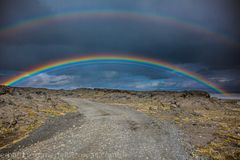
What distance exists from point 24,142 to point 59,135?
3.53 metres

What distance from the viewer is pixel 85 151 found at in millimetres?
15484

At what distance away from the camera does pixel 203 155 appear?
51.4 feet

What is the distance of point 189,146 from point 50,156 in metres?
11.4

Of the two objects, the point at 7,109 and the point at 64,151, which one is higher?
the point at 7,109

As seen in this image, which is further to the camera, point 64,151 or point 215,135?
point 215,135

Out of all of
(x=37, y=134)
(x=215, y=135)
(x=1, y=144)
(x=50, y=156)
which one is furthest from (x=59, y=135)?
(x=215, y=135)

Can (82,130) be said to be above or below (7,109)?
below

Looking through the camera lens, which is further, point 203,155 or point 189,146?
point 189,146

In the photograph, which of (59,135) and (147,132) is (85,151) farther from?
(147,132)

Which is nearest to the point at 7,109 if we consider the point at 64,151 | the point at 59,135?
the point at 59,135

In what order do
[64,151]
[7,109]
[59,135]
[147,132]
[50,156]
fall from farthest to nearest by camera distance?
[7,109] < [147,132] < [59,135] < [64,151] < [50,156]

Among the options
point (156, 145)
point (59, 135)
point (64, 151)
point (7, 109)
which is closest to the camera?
point (64, 151)

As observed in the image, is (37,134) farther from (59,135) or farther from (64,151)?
(64,151)

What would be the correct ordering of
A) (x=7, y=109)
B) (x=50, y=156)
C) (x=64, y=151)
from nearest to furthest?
1. (x=50, y=156)
2. (x=64, y=151)
3. (x=7, y=109)
